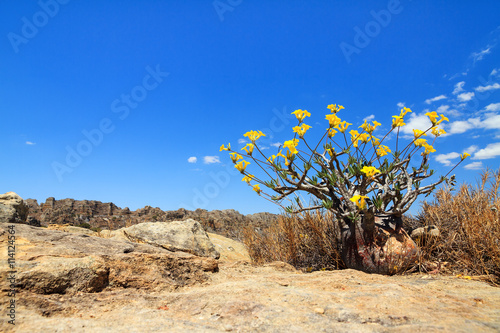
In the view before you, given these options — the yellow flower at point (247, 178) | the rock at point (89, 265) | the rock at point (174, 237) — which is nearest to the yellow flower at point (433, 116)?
the yellow flower at point (247, 178)

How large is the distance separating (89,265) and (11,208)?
4.99 m

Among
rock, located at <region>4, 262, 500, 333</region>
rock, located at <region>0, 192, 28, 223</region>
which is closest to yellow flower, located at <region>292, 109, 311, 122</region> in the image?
rock, located at <region>4, 262, 500, 333</region>

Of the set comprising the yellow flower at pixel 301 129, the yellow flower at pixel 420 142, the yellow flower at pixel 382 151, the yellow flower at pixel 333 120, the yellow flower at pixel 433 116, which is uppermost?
the yellow flower at pixel 433 116

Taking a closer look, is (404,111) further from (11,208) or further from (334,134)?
(11,208)

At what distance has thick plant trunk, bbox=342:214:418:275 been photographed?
459cm

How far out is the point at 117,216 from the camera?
47.1 ft

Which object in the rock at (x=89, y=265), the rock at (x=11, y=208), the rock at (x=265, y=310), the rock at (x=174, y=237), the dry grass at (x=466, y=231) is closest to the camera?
the rock at (x=265, y=310)

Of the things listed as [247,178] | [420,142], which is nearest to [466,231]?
[420,142]

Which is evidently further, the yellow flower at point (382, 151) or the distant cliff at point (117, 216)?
the distant cliff at point (117, 216)

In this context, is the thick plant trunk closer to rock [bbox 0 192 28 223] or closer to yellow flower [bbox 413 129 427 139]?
yellow flower [bbox 413 129 427 139]

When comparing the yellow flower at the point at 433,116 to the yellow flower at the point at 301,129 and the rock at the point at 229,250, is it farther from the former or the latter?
the rock at the point at 229,250

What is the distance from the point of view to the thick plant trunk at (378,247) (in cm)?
459

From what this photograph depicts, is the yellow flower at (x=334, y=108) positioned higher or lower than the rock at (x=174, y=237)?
higher

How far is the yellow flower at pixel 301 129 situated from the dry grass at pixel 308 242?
5.38 ft
